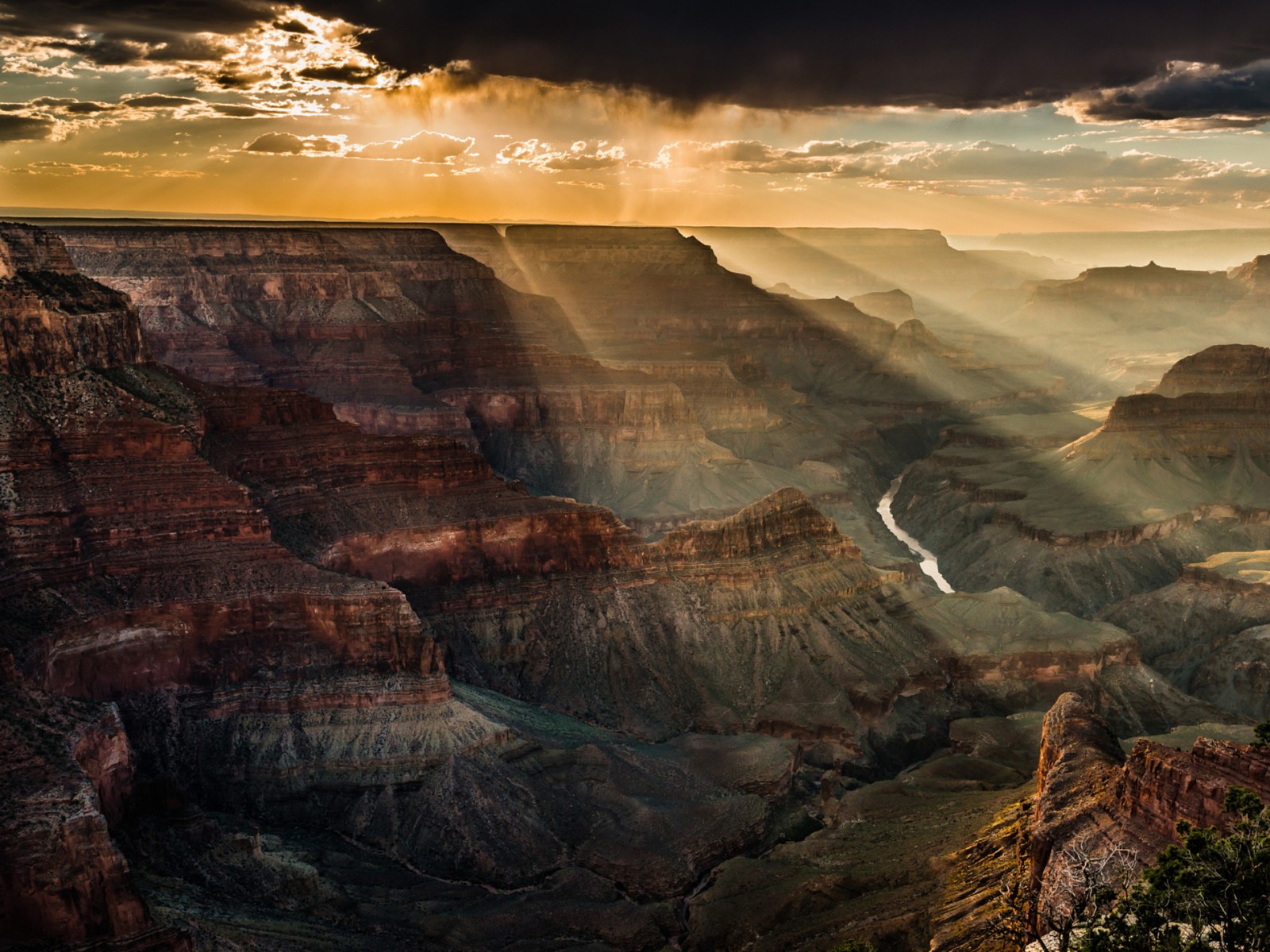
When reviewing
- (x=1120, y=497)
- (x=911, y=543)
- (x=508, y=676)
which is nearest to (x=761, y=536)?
(x=508, y=676)

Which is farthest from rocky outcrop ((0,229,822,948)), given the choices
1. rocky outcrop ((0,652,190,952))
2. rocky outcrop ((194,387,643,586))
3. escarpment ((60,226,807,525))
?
escarpment ((60,226,807,525))

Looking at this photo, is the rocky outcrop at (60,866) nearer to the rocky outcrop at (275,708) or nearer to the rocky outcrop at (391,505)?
the rocky outcrop at (275,708)

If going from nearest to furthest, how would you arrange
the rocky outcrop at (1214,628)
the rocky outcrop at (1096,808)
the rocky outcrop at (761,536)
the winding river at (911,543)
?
the rocky outcrop at (1096,808) → the rocky outcrop at (761,536) → the rocky outcrop at (1214,628) → the winding river at (911,543)

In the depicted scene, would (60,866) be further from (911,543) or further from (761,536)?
(911,543)

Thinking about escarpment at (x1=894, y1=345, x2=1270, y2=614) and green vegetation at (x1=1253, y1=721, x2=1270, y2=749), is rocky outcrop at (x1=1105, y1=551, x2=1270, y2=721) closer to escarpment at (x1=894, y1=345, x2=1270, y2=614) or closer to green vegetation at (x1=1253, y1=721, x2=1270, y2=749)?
escarpment at (x1=894, y1=345, x2=1270, y2=614)

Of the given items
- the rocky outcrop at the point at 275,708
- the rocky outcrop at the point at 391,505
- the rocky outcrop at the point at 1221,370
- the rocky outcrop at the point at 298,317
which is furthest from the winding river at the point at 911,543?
the rocky outcrop at the point at 275,708

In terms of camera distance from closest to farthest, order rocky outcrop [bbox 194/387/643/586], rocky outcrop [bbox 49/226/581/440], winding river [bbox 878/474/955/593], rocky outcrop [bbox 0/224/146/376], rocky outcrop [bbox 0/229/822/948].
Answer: rocky outcrop [bbox 0/229/822/948], rocky outcrop [bbox 0/224/146/376], rocky outcrop [bbox 194/387/643/586], winding river [bbox 878/474/955/593], rocky outcrop [bbox 49/226/581/440]
